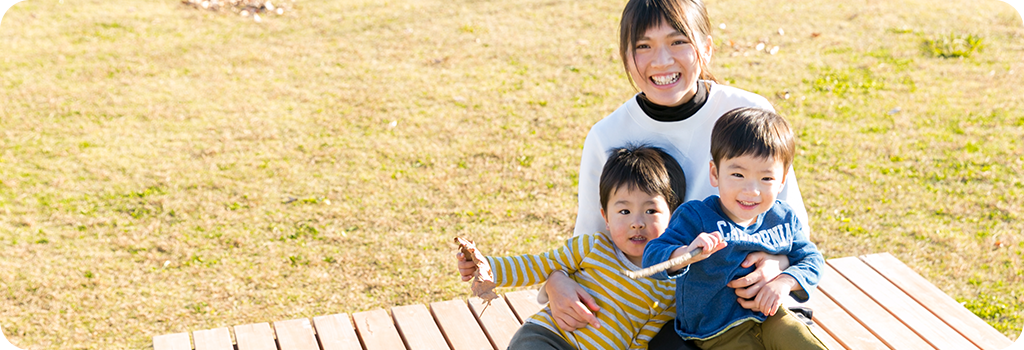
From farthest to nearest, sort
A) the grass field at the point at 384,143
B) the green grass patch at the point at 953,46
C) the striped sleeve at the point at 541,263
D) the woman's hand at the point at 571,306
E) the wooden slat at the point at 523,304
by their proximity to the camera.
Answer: the green grass patch at the point at 953,46, the grass field at the point at 384,143, the wooden slat at the point at 523,304, the striped sleeve at the point at 541,263, the woman's hand at the point at 571,306

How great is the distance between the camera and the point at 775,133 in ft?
8.09

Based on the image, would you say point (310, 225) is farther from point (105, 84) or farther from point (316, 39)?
point (316, 39)

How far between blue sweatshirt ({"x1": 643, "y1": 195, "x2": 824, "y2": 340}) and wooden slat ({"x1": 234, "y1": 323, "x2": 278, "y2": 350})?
1594 millimetres

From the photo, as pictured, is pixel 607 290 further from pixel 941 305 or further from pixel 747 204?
pixel 941 305

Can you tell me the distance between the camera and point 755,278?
249cm

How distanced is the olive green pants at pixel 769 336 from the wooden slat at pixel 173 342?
2.00 meters

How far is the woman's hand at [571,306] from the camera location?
2713 mm

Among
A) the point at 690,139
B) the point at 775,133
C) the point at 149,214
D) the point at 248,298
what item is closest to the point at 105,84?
the point at 149,214

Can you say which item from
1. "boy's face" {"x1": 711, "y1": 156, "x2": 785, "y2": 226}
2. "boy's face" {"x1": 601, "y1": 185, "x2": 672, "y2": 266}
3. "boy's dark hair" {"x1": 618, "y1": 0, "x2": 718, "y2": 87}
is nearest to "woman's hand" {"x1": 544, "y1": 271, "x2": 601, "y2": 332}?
"boy's face" {"x1": 601, "y1": 185, "x2": 672, "y2": 266}

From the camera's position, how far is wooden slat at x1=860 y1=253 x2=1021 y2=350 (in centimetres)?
319

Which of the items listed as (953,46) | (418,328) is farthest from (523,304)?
(953,46)

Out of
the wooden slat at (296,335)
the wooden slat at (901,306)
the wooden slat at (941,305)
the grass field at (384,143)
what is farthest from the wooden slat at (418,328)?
the wooden slat at (941,305)

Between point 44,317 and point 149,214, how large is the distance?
1148 millimetres

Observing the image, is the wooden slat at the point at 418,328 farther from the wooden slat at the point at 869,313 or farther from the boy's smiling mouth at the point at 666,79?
the wooden slat at the point at 869,313
